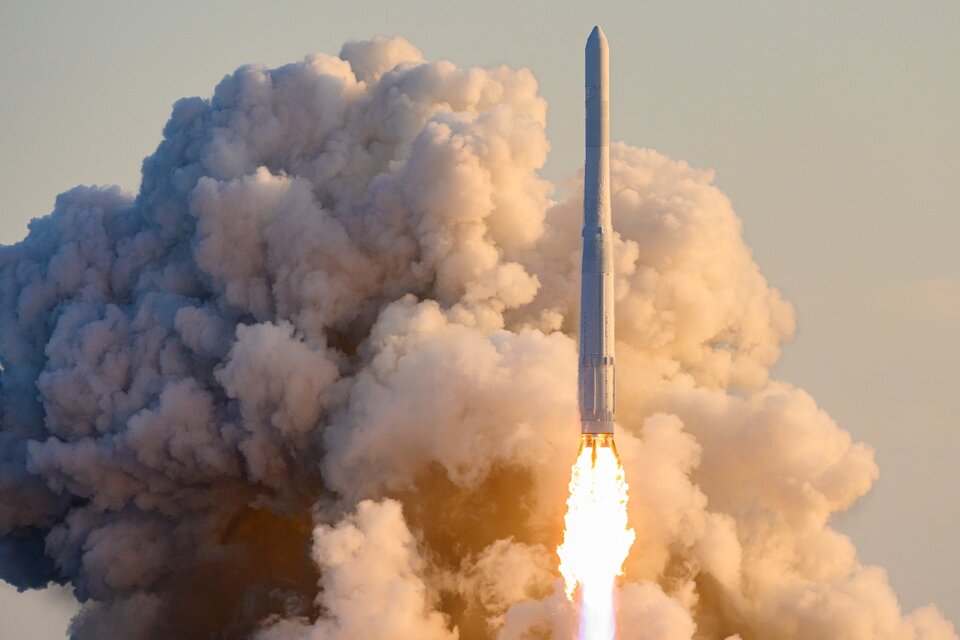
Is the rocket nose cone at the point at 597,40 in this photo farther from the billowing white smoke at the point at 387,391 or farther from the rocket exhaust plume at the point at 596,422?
the billowing white smoke at the point at 387,391

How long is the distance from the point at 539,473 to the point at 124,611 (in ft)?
65.7

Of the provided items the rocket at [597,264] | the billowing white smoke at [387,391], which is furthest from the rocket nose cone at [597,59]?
the billowing white smoke at [387,391]

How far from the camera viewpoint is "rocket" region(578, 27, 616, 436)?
9656cm

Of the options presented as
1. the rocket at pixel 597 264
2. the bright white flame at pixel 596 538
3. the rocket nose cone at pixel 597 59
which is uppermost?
the rocket nose cone at pixel 597 59

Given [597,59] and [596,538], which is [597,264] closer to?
[597,59]

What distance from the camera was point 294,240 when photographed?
361 feet

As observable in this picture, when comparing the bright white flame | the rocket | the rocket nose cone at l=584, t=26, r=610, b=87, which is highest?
→ the rocket nose cone at l=584, t=26, r=610, b=87

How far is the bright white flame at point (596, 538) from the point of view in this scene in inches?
3954

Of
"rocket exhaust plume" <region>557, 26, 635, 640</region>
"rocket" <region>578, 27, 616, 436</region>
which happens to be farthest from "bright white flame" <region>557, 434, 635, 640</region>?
"rocket" <region>578, 27, 616, 436</region>

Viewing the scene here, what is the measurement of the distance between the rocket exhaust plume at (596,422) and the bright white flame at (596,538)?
3 cm

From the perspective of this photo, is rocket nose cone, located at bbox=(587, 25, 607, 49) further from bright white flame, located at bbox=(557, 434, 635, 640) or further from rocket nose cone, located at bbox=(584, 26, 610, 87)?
bright white flame, located at bbox=(557, 434, 635, 640)

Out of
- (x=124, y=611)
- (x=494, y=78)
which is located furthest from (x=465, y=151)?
(x=124, y=611)

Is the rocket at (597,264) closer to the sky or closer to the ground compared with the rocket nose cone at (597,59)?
closer to the ground

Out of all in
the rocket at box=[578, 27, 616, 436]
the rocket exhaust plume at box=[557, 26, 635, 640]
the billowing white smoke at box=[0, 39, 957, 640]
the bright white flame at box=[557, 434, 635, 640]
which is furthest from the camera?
the billowing white smoke at box=[0, 39, 957, 640]
